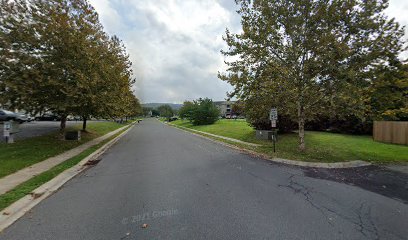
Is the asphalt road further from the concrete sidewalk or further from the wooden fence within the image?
the wooden fence

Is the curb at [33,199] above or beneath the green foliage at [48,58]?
beneath

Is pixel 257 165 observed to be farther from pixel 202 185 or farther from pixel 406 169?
pixel 406 169

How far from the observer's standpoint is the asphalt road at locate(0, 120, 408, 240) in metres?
3.77

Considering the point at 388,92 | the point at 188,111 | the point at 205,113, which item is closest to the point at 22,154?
the point at 388,92

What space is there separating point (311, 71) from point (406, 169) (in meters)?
5.59

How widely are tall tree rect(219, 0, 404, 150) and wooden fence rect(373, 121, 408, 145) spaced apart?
806 centimetres

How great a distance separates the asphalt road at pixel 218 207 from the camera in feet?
12.4

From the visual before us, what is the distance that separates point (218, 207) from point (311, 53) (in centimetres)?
995

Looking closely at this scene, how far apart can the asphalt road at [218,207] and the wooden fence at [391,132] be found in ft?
35.1

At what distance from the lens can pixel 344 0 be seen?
10406 millimetres

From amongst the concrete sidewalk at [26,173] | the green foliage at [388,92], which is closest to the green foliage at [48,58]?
the concrete sidewalk at [26,173]

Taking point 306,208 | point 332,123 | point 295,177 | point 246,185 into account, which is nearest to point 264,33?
point 295,177

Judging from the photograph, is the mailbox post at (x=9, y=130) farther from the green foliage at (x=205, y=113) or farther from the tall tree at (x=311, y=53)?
the green foliage at (x=205, y=113)

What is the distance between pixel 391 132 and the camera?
1683 cm
